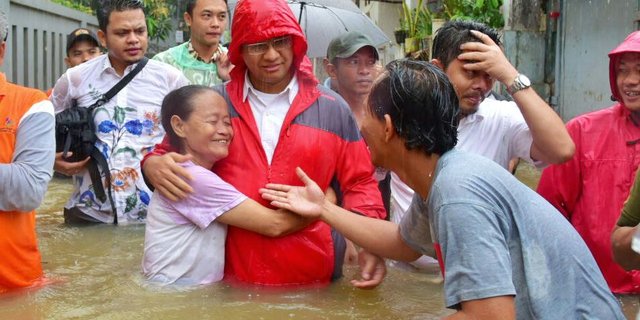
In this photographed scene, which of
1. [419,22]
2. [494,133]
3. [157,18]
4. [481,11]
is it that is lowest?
[494,133]

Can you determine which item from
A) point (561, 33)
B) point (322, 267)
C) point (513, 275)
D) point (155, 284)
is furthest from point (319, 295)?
point (561, 33)

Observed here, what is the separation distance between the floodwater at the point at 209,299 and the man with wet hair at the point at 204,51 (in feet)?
5.90

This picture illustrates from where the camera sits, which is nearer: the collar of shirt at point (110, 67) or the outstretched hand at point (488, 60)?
the outstretched hand at point (488, 60)

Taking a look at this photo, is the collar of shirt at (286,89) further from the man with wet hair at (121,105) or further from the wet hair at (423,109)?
the wet hair at (423,109)

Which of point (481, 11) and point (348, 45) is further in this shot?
point (481, 11)

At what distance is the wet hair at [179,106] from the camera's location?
451 cm

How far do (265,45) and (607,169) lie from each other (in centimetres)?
187

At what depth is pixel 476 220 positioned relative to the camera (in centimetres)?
247

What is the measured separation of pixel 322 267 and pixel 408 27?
12.5 metres

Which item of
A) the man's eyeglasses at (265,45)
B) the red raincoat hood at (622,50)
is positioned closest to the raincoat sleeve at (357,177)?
the man's eyeglasses at (265,45)

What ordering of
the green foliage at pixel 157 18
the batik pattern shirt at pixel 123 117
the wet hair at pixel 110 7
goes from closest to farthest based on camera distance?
the batik pattern shirt at pixel 123 117 < the wet hair at pixel 110 7 < the green foliage at pixel 157 18

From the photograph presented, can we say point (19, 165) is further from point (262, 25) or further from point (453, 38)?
point (453, 38)

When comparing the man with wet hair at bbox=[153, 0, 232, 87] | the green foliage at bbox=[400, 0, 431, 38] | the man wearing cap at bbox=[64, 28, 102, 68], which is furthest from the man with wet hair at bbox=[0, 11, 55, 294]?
the green foliage at bbox=[400, 0, 431, 38]

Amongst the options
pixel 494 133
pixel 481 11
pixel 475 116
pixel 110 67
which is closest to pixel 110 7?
pixel 110 67
